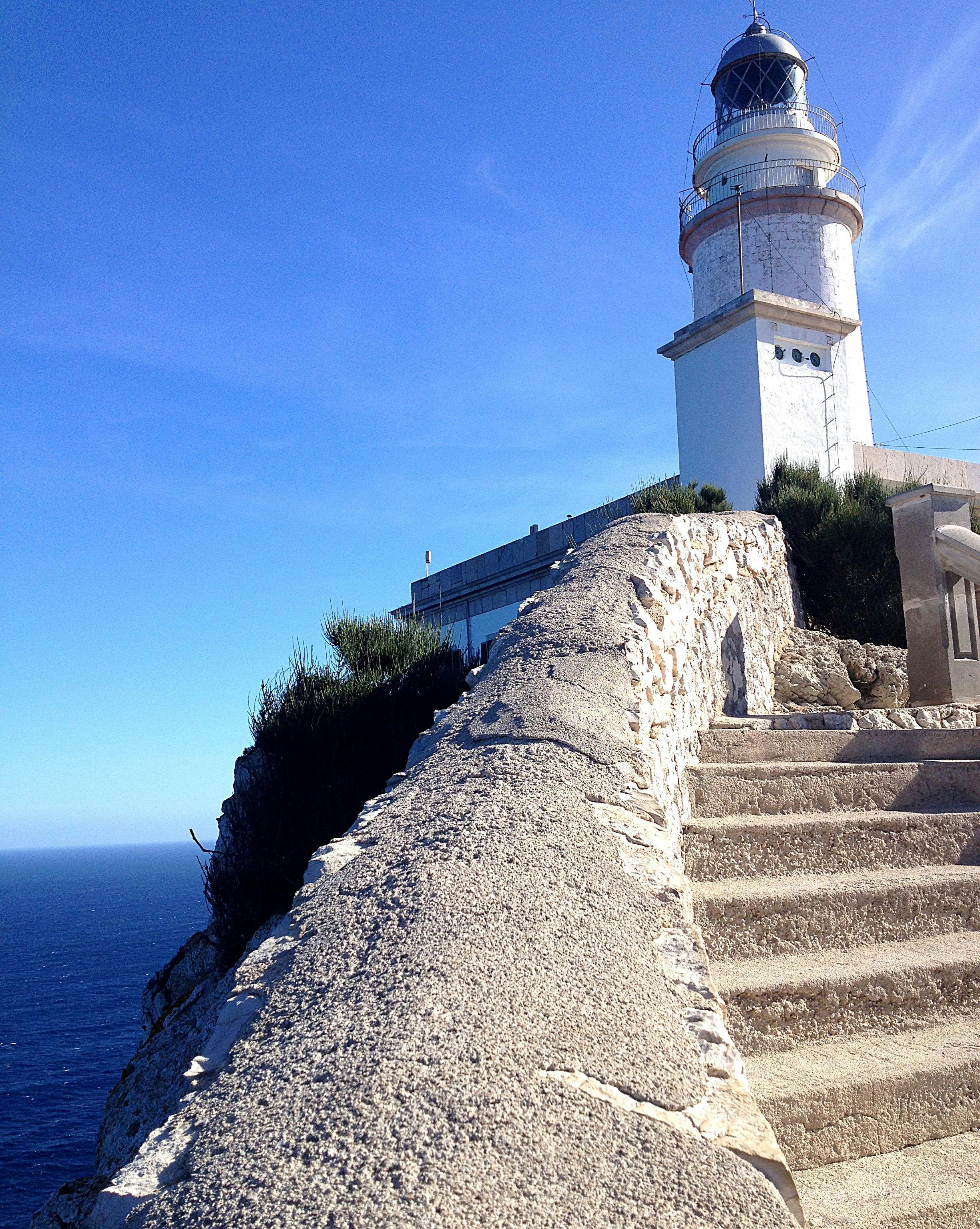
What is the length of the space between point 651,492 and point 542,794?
684 centimetres

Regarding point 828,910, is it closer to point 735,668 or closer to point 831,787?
point 831,787

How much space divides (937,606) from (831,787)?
2703 mm

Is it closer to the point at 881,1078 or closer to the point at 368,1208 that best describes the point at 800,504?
the point at 881,1078

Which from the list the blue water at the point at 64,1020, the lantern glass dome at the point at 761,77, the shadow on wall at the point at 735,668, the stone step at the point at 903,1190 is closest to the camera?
the stone step at the point at 903,1190

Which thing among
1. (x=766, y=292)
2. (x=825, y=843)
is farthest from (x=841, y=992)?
(x=766, y=292)

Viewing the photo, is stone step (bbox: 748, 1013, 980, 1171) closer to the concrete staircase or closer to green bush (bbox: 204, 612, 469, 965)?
the concrete staircase

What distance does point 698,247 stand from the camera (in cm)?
1728

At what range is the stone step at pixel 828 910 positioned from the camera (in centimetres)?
308

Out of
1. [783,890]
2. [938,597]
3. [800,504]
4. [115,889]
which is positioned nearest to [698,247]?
[800,504]

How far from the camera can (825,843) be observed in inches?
144

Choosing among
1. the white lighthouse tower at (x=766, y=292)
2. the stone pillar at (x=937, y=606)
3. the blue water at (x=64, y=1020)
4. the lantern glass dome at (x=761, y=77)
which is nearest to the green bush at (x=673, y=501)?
the stone pillar at (x=937, y=606)

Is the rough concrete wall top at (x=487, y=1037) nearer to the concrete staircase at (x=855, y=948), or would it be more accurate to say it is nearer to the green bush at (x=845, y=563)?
the concrete staircase at (x=855, y=948)

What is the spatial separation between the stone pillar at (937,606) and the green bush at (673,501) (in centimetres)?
214

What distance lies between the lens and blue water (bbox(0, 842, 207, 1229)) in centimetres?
2041
